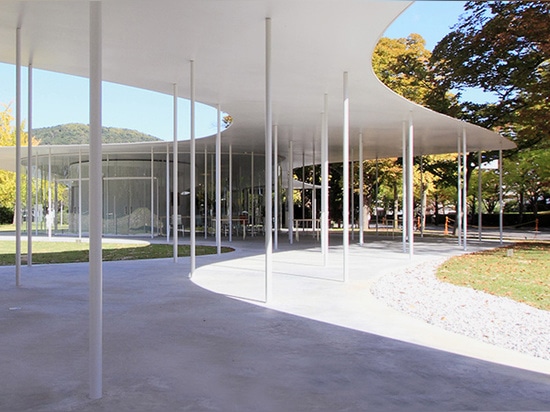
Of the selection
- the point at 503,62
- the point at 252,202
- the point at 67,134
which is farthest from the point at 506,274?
the point at 67,134

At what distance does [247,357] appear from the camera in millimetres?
4387

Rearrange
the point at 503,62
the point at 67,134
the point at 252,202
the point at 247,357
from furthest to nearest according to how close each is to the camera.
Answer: the point at 67,134, the point at 252,202, the point at 503,62, the point at 247,357

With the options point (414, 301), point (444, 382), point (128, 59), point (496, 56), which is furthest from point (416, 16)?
point (496, 56)

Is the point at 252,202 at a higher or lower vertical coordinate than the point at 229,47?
lower

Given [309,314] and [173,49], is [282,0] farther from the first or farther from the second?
[309,314]

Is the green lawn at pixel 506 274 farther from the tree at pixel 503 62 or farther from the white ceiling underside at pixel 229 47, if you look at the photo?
the tree at pixel 503 62

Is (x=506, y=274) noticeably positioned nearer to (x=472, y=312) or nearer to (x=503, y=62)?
(x=472, y=312)

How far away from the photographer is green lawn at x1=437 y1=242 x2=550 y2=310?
8.04m

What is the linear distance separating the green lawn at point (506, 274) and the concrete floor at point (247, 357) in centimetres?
243

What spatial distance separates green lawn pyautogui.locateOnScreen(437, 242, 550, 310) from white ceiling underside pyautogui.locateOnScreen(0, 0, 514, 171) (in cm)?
394

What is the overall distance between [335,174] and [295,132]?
18844 millimetres

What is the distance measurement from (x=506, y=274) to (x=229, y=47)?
278 inches

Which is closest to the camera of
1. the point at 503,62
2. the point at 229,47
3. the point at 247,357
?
the point at 247,357

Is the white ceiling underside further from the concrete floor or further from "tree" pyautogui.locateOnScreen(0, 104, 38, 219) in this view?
"tree" pyautogui.locateOnScreen(0, 104, 38, 219)
